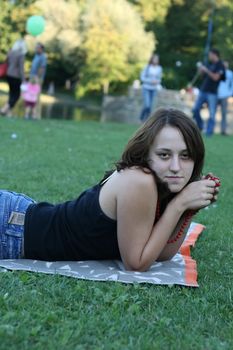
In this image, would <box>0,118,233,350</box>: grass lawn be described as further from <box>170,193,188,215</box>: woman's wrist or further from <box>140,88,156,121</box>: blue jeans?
<box>140,88,156,121</box>: blue jeans

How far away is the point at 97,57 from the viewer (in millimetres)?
34875

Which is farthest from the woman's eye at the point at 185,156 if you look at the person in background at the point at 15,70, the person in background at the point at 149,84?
the person in background at the point at 149,84

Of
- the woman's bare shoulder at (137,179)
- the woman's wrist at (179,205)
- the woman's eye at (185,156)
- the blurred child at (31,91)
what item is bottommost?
the woman's wrist at (179,205)

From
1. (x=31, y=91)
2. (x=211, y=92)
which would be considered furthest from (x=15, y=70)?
(x=211, y=92)

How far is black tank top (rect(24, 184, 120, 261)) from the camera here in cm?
298

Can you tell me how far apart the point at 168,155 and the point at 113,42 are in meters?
32.7

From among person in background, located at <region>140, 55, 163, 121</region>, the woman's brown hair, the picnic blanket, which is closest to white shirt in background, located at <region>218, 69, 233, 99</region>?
person in background, located at <region>140, 55, 163, 121</region>

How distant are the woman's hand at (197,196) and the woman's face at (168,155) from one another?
103 mm

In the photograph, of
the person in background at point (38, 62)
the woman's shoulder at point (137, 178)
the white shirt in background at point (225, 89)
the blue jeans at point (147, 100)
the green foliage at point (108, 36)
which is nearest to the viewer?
the woman's shoulder at point (137, 178)

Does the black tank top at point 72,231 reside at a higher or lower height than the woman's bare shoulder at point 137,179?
lower

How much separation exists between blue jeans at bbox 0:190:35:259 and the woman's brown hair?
639 mm

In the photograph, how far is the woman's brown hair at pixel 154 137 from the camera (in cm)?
287

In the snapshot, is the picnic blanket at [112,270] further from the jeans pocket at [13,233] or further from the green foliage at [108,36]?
the green foliage at [108,36]

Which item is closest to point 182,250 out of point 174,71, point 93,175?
point 93,175
